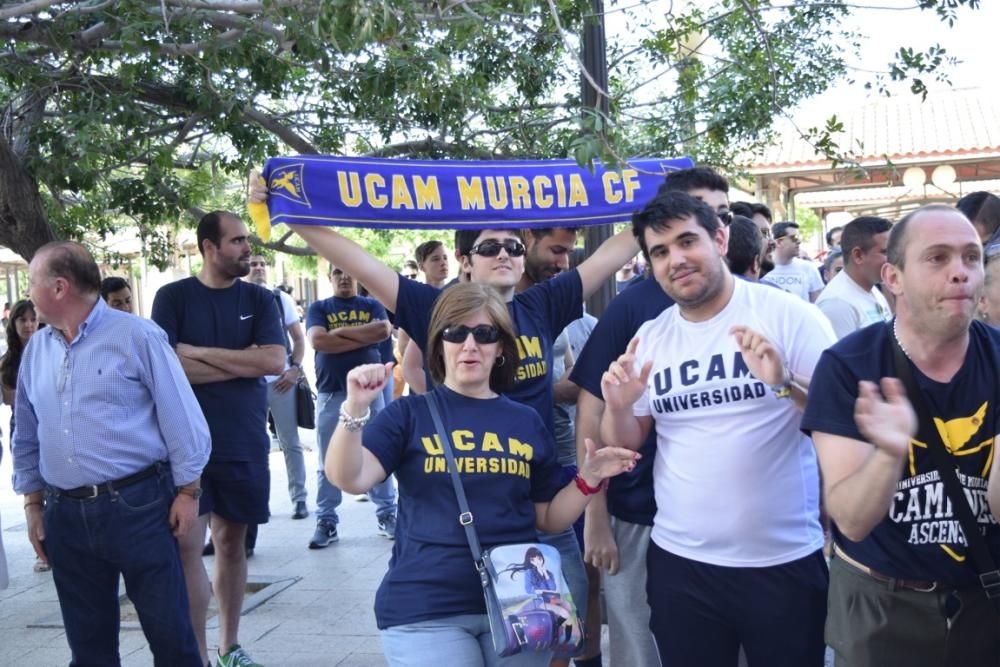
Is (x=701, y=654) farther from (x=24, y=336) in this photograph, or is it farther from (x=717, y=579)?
(x=24, y=336)

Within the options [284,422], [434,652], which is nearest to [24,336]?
[284,422]

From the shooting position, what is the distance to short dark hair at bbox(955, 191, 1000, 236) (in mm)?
5191

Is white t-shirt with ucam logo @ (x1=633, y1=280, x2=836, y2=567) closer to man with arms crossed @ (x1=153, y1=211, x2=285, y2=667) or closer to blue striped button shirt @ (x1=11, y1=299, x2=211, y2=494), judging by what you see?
blue striped button shirt @ (x1=11, y1=299, x2=211, y2=494)

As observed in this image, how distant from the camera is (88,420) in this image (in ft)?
14.1

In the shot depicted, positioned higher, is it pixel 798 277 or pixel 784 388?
pixel 798 277

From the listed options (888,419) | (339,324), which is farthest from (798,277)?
(888,419)

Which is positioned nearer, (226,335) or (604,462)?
(604,462)

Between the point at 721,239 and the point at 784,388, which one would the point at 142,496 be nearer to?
the point at 721,239

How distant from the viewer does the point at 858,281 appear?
247 inches

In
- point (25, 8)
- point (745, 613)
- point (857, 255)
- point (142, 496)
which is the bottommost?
point (745, 613)

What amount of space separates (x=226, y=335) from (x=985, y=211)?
153 inches

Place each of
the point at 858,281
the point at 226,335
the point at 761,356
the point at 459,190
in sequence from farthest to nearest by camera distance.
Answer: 1. the point at 858,281
2. the point at 226,335
3. the point at 459,190
4. the point at 761,356

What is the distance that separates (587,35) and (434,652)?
3.58m

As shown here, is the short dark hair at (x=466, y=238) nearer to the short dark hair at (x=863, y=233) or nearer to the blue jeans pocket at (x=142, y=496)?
the blue jeans pocket at (x=142, y=496)
